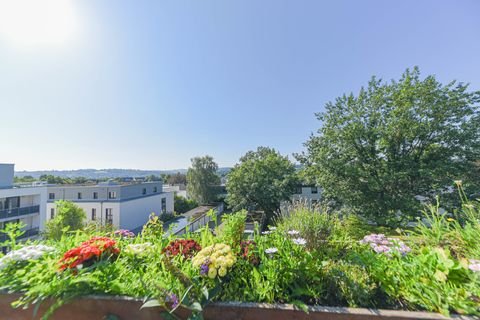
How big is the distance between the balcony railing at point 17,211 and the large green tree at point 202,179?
13445 mm

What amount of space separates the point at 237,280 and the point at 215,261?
10.5 inches

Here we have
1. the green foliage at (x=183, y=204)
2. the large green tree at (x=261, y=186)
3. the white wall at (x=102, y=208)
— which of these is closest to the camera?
the large green tree at (x=261, y=186)

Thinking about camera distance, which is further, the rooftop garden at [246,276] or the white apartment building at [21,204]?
the white apartment building at [21,204]

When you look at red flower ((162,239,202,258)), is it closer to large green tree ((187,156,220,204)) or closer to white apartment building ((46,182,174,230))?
white apartment building ((46,182,174,230))

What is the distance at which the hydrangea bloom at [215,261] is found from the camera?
4.07 feet

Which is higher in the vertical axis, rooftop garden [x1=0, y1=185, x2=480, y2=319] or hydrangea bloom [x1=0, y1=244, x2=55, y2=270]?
hydrangea bloom [x1=0, y1=244, x2=55, y2=270]

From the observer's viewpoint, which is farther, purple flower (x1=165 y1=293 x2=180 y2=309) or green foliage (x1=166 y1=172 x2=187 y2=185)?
green foliage (x1=166 y1=172 x2=187 y2=185)

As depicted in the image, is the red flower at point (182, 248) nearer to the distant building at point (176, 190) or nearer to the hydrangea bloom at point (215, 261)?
the hydrangea bloom at point (215, 261)

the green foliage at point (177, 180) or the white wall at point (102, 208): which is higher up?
the green foliage at point (177, 180)

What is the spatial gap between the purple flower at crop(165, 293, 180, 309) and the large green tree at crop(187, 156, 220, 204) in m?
22.9

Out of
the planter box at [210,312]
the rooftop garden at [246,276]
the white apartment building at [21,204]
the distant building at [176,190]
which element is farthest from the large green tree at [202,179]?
the planter box at [210,312]

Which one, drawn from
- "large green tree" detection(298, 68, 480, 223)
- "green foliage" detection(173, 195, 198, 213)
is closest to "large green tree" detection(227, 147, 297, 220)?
"large green tree" detection(298, 68, 480, 223)


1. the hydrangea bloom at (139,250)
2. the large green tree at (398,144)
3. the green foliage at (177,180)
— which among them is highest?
the large green tree at (398,144)

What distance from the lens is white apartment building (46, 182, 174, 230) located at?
51.4 ft
